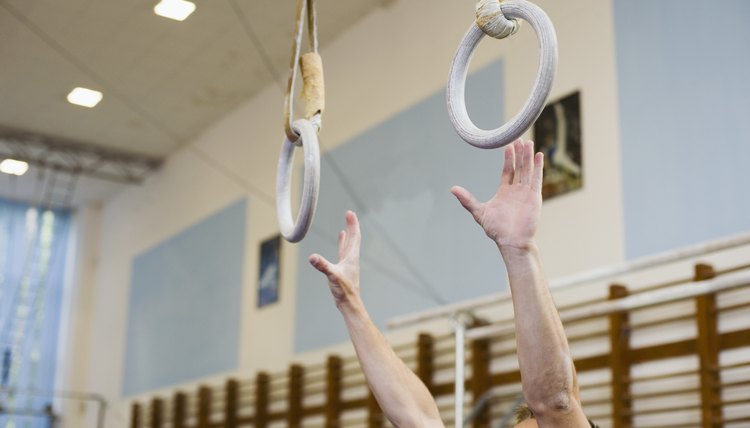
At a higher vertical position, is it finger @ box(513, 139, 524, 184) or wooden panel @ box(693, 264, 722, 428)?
wooden panel @ box(693, 264, 722, 428)

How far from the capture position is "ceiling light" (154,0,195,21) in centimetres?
665

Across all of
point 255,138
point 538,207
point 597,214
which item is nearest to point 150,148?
point 255,138

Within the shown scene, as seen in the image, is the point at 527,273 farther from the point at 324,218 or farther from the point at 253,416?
the point at 253,416

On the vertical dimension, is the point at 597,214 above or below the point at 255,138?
below

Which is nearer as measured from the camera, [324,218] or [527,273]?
[527,273]

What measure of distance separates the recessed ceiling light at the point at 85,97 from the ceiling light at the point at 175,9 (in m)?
1.74

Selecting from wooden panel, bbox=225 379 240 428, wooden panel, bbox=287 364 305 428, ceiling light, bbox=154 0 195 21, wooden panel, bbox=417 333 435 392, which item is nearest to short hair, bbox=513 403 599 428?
wooden panel, bbox=417 333 435 392

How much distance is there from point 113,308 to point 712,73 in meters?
8.56

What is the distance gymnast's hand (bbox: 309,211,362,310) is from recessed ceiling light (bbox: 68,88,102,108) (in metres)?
6.20

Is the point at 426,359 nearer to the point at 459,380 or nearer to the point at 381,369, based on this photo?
the point at 459,380

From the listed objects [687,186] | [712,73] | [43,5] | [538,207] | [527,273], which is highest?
[43,5]

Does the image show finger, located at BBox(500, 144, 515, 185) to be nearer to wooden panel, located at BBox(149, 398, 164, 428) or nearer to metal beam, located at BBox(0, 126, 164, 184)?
metal beam, located at BBox(0, 126, 164, 184)

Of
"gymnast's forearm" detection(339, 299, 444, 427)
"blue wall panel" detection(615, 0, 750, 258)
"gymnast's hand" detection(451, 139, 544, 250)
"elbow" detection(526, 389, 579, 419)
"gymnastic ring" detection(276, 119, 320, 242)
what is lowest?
"elbow" detection(526, 389, 579, 419)

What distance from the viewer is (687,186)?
500 cm
